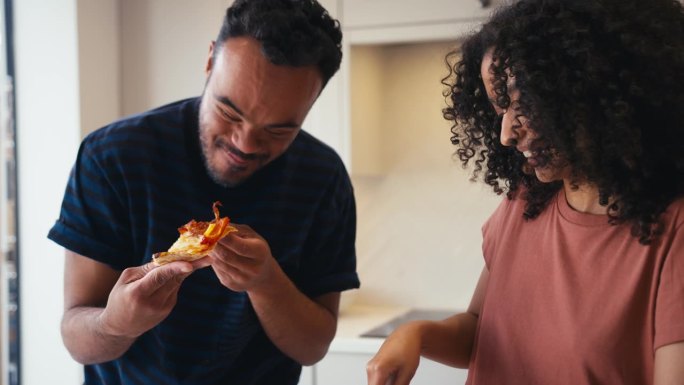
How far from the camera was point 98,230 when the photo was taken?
1.43 metres

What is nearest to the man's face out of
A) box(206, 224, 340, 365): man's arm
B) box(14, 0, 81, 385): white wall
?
box(206, 224, 340, 365): man's arm

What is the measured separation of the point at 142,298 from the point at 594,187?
0.67m

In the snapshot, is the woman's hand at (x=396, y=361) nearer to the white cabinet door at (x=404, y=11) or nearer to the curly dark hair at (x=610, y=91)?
the curly dark hair at (x=610, y=91)

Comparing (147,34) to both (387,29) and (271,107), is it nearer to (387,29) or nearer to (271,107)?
(387,29)

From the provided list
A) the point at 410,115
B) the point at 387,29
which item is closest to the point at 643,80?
the point at 387,29

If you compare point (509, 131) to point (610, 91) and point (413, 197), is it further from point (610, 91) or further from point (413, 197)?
point (413, 197)

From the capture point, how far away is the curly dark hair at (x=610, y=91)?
1.04 meters

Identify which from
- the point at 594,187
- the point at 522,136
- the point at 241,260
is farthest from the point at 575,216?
the point at 241,260

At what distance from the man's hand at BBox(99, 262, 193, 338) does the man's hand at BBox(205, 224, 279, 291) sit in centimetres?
6

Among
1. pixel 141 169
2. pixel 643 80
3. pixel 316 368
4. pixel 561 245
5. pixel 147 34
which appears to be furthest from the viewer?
pixel 147 34

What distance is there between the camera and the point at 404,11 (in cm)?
274

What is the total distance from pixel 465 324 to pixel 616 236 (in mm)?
324

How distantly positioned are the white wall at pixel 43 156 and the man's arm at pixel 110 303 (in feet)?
4.55

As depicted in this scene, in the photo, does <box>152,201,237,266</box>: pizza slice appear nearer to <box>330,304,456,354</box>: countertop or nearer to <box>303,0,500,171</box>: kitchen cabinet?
<box>330,304,456,354</box>: countertop
